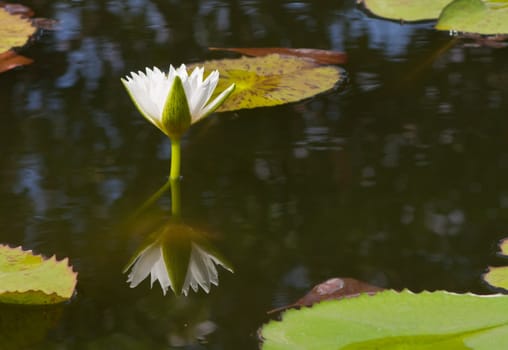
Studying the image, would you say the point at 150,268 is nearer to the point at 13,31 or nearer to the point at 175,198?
the point at 175,198

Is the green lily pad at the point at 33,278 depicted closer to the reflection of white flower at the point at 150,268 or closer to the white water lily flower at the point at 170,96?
the reflection of white flower at the point at 150,268

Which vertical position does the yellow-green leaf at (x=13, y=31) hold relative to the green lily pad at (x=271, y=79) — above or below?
above

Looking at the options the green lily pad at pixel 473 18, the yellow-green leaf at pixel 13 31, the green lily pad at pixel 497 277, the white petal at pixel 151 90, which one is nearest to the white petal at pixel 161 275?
the white petal at pixel 151 90

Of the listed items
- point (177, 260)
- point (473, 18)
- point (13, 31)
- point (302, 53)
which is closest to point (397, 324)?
point (177, 260)

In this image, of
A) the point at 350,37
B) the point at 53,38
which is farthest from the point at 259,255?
the point at 53,38

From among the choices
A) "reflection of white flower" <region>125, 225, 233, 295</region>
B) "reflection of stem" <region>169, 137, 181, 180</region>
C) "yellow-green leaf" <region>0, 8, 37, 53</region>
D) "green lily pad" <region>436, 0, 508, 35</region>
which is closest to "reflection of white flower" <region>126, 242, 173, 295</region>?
"reflection of white flower" <region>125, 225, 233, 295</region>

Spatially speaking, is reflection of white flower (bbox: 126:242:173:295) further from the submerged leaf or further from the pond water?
the submerged leaf
